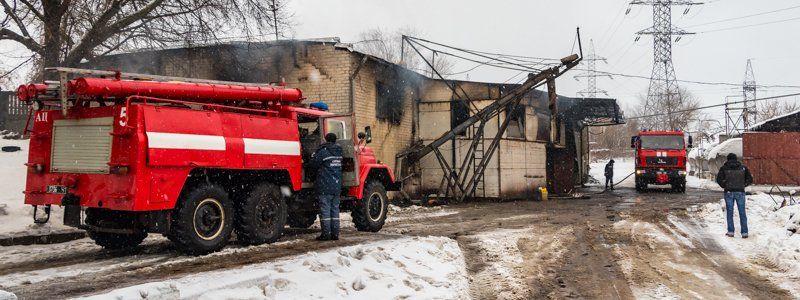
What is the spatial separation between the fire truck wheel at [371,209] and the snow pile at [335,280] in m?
2.78

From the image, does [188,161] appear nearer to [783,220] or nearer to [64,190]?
[64,190]

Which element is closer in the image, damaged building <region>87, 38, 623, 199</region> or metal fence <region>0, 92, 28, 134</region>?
damaged building <region>87, 38, 623, 199</region>

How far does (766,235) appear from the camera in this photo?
1038 centimetres

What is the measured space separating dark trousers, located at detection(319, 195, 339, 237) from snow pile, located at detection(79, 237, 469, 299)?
168cm

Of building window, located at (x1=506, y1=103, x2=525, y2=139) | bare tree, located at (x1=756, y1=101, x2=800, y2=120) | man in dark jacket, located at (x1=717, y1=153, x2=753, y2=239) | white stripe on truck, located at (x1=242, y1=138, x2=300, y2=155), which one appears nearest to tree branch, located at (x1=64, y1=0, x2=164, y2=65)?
white stripe on truck, located at (x1=242, y1=138, x2=300, y2=155)

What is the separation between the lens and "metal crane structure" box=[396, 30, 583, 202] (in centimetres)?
1883

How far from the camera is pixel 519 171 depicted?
21500 millimetres

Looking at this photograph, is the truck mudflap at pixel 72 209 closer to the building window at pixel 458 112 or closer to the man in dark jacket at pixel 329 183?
the man in dark jacket at pixel 329 183

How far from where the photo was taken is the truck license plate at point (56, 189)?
23.6ft

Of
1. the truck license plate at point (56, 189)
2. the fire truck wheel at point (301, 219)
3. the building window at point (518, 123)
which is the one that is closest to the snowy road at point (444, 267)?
the fire truck wheel at point (301, 219)

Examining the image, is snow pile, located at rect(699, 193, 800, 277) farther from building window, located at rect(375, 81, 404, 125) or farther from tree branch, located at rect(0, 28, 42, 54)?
tree branch, located at rect(0, 28, 42, 54)

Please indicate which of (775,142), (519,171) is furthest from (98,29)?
(775,142)

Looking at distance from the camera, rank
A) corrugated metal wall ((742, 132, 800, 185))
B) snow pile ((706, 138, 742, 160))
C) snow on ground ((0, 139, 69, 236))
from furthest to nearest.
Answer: snow pile ((706, 138, 742, 160))
corrugated metal wall ((742, 132, 800, 185))
snow on ground ((0, 139, 69, 236))

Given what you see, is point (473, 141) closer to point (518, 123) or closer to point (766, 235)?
point (518, 123)
